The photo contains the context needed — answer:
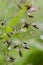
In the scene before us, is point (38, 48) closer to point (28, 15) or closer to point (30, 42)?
point (30, 42)

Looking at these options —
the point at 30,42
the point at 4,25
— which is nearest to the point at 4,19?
the point at 4,25

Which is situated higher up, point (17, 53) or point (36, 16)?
point (36, 16)

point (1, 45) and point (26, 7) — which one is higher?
point (26, 7)

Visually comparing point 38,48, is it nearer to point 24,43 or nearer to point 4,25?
point 24,43

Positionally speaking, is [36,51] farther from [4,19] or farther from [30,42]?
[4,19]

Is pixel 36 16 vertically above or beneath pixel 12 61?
above

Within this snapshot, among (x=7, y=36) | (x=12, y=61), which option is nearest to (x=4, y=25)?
(x=7, y=36)

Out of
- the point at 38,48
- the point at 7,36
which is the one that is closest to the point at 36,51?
the point at 38,48
